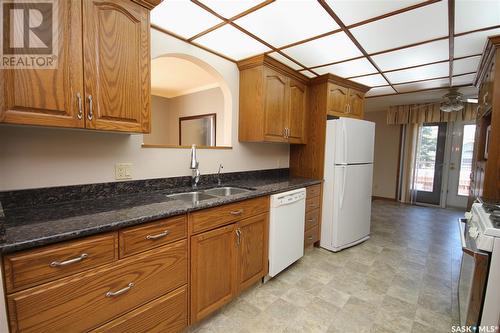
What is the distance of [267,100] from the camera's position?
2.36 meters

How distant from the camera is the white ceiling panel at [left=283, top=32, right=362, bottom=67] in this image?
1949 mm

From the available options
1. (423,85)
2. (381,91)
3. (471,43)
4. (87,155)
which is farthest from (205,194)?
(423,85)

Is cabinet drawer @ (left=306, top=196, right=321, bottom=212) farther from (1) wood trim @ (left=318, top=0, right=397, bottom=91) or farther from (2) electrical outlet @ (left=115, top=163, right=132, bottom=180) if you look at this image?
(2) electrical outlet @ (left=115, top=163, right=132, bottom=180)

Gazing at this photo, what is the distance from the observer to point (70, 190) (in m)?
1.41

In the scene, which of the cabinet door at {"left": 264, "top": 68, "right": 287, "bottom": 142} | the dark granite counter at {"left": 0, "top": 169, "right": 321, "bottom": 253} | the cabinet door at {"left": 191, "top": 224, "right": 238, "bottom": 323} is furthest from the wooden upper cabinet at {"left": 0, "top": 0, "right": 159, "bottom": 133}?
the cabinet door at {"left": 264, "top": 68, "right": 287, "bottom": 142}

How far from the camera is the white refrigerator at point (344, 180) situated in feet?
8.68

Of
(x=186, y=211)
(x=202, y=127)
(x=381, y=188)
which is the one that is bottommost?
(x=381, y=188)

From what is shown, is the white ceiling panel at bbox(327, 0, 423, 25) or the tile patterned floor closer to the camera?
the white ceiling panel at bbox(327, 0, 423, 25)

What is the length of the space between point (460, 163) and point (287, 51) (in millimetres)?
4898

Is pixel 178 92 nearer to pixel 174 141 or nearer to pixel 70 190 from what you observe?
pixel 174 141

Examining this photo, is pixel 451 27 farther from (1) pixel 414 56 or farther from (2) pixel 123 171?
(2) pixel 123 171

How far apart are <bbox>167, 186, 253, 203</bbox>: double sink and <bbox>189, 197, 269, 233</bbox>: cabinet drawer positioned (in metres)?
0.25

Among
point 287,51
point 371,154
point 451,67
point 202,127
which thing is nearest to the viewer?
point 287,51

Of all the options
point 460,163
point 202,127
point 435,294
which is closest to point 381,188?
point 460,163
